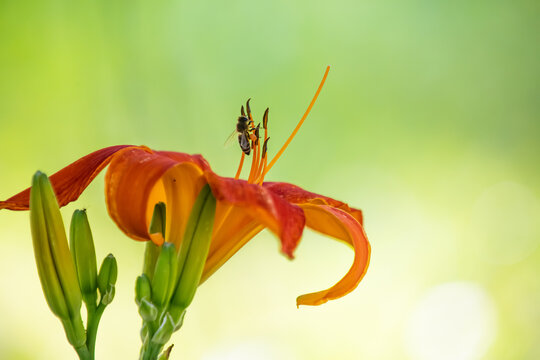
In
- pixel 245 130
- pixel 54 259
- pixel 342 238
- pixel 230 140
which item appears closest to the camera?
pixel 54 259

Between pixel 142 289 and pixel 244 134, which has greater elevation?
pixel 244 134

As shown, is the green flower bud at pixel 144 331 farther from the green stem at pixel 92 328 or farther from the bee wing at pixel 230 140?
the bee wing at pixel 230 140

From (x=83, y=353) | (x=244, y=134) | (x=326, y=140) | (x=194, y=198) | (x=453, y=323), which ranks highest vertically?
→ (x=326, y=140)

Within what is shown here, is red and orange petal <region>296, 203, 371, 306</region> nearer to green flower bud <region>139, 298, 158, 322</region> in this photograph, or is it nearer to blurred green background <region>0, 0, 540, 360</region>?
green flower bud <region>139, 298, 158, 322</region>

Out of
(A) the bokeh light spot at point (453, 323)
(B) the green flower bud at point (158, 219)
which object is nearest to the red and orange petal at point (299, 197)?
(B) the green flower bud at point (158, 219)

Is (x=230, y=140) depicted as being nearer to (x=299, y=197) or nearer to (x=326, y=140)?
(x=299, y=197)

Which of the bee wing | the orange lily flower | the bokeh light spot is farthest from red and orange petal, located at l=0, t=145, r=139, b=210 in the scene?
the bokeh light spot

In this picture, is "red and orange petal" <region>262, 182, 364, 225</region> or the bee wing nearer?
"red and orange petal" <region>262, 182, 364, 225</region>

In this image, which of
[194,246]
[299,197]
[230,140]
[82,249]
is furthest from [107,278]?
[230,140]

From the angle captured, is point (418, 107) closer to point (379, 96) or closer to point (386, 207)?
point (379, 96)
